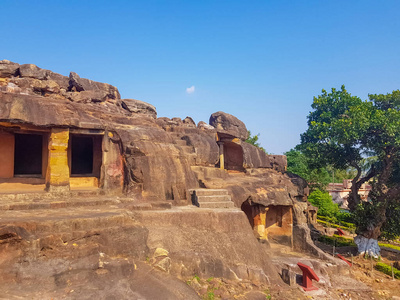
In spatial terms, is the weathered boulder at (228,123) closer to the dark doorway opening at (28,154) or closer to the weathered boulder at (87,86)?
the weathered boulder at (87,86)

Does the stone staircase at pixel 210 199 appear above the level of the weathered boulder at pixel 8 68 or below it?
below

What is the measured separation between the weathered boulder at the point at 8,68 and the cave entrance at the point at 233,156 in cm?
1239

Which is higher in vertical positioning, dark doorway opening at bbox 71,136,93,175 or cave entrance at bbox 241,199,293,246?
dark doorway opening at bbox 71,136,93,175

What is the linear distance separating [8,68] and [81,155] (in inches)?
257

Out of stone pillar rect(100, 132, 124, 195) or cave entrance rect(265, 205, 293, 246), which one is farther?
cave entrance rect(265, 205, 293, 246)

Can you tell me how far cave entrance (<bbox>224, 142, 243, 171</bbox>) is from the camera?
58.3 feet

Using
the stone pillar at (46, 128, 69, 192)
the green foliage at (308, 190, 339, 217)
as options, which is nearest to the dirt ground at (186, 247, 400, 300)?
the stone pillar at (46, 128, 69, 192)

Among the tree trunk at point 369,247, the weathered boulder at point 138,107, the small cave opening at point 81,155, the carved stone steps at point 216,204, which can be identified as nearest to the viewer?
the carved stone steps at point 216,204

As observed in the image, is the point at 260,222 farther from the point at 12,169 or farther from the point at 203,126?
the point at 12,169

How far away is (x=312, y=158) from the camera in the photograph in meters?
18.6

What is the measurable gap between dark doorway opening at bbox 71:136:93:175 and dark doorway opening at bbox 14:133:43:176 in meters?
1.44

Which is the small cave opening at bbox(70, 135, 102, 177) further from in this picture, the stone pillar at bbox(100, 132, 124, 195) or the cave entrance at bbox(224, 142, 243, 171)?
the cave entrance at bbox(224, 142, 243, 171)

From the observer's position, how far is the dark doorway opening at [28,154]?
12.6 meters

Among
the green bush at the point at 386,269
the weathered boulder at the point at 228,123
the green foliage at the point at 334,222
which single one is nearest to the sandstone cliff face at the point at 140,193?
the green bush at the point at 386,269
